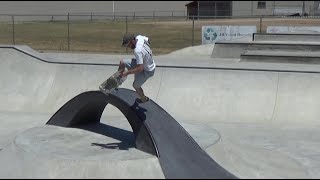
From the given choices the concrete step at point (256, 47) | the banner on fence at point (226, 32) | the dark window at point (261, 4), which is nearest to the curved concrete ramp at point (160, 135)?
the concrete step at point (256, 47)

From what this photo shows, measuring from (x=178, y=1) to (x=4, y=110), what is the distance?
62.7m

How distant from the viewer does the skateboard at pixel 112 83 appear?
26.4 ft

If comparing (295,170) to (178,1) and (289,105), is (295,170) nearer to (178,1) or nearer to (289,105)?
(289,105)

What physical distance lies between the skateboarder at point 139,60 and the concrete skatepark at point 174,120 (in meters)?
0.71

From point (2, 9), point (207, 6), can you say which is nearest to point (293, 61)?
point (2, 9)

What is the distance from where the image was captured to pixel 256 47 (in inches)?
829

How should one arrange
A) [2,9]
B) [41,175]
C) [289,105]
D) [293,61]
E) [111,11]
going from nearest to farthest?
1. [41,175]
2. [289,105]
3. [293,61]
4. [2,9]
5. [111,11]

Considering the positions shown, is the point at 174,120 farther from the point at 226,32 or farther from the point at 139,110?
the point at 226,32

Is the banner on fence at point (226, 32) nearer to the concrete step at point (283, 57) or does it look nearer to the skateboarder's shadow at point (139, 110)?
the concrete step at point (283, 57)

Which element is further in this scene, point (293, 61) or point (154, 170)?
point (293, 61)

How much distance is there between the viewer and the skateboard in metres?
8.04

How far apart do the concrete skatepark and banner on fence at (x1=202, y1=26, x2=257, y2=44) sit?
876cm

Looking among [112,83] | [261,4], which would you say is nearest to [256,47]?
[112,83]

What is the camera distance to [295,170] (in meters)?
8.19
